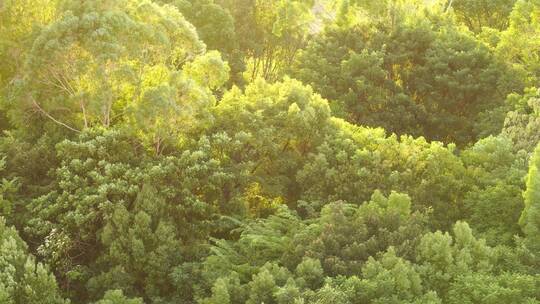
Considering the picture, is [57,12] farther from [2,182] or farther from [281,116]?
[281,116]

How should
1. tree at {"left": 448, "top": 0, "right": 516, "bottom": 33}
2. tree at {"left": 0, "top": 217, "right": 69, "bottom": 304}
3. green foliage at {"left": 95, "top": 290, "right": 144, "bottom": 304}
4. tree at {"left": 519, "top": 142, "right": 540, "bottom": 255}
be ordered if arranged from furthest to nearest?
tree at {"left": 448, "top": 0, "right": 516, "bottom": 33} < tree at {"left": 519, "top": 142, "right": 540, "bottom": 255} < green foliage at {"left": 95, "top": 290, "right": 144, "bottom": 304} < tree at {"left": 0, "top": 217, "right": 69, "bottom": 304}

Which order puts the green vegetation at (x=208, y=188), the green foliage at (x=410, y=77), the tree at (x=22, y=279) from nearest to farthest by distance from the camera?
the tree at (x=22, y=279), the green vegetation at (x=208, y=188), the green foliage at (x=410, y=77)

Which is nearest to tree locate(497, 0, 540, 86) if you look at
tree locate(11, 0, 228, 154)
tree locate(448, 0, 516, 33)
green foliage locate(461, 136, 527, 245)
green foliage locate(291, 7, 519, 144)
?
green foliage locate(291, 7, 519, 144)

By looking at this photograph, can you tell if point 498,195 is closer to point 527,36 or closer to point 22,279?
point 527,36

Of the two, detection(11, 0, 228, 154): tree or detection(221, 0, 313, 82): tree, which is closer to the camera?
detection(11, 0, 228, 154): tree

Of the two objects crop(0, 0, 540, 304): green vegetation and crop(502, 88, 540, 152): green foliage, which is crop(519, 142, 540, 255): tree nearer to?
crop(0, 0, 540, 304): green vegetation

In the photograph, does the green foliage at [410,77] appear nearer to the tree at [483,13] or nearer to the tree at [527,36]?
the tree at [527,36]

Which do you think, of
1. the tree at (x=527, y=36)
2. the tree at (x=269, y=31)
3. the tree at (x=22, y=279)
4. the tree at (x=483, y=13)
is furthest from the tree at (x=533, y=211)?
the tree at (x=483, y=13)

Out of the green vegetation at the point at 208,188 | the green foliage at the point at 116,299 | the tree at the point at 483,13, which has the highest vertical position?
the tree at the point at 483,13
